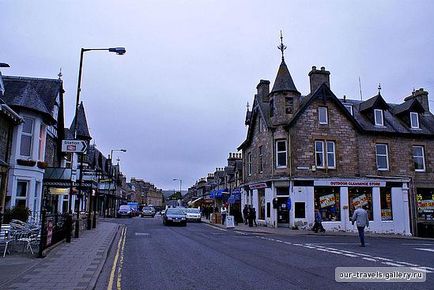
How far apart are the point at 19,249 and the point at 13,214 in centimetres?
391

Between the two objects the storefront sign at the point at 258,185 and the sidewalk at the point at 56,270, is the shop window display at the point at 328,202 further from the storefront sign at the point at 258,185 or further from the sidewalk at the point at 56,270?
the sidewalk at the point at 56,270

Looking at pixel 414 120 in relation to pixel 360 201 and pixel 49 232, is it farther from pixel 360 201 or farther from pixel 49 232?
pixel 49 232

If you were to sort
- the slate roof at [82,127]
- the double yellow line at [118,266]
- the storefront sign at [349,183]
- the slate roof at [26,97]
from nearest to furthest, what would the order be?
1. the double yellow line at [118,266]
2. the slate roof at [26,97]
3. the storefront sign at [349,183]
4. the slate roof at [82,127]

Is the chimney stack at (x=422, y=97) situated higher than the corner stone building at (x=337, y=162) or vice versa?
the chimney stack at (x=422, y=97)

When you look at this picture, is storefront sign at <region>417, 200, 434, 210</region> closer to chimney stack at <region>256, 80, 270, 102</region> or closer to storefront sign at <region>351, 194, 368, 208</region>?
storefront sign at <region>351, 194, 368, 208</region>

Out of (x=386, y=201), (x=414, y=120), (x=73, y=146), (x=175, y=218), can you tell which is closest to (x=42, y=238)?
(x=73, y=146)

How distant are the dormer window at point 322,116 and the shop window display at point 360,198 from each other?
219 inches

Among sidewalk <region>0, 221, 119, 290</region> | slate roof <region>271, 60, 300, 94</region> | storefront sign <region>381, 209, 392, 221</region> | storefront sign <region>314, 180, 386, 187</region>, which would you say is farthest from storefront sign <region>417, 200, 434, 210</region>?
sidewalk <region>0, 221, 119, 290</region>

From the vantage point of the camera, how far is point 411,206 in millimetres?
31250

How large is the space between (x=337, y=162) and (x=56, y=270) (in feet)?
80.6

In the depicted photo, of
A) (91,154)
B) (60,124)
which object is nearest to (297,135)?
(60,124)

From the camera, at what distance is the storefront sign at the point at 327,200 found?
29.3m

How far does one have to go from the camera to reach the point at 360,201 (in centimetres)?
3020

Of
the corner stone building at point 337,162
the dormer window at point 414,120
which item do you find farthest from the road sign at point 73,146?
the dormer window at point 414,120
